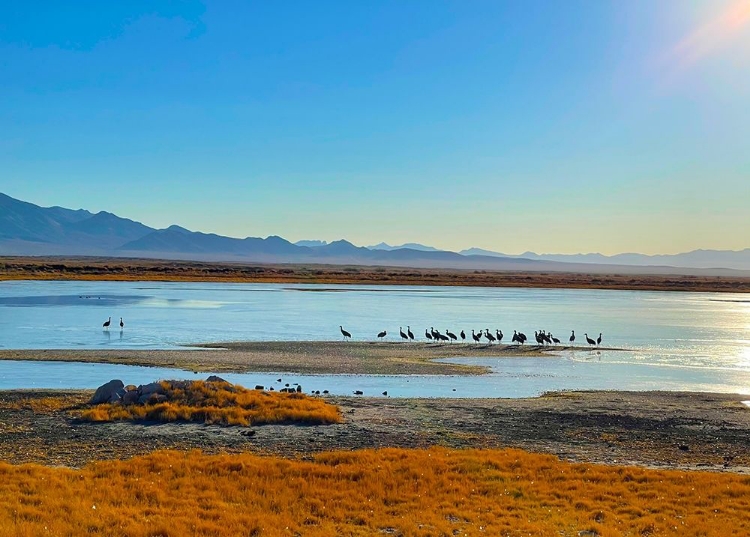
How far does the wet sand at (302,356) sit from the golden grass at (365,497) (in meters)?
13.5

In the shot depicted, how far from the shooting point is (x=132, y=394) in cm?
1770

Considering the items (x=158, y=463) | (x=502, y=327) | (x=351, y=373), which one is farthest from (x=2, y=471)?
(x=502, y=327)

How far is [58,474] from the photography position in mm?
11539

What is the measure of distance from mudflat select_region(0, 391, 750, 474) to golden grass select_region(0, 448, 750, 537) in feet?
4.21

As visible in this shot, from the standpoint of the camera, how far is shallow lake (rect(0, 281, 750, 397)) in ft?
80.6

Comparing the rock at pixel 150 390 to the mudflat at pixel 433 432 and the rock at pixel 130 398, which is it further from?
the mudflat at pixel 433 432

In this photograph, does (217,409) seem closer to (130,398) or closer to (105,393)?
(130,398)

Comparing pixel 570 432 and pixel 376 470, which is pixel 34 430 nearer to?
pixel 376 470

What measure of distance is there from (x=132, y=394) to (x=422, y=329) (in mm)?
25625

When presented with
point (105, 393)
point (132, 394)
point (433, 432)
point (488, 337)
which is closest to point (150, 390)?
point (132, 394)

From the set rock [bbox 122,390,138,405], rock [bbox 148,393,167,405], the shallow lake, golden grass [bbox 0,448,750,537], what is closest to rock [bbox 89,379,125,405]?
rock [bbox 122,390,138,405]

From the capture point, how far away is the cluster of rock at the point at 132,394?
17.5m

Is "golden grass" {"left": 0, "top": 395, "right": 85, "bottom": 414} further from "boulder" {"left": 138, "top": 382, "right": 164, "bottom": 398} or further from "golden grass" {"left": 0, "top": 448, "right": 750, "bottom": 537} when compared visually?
"golden grass" {"left": 0, "top": 448, "right": 750, "bottom": 537}

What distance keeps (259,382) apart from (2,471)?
1190cm
